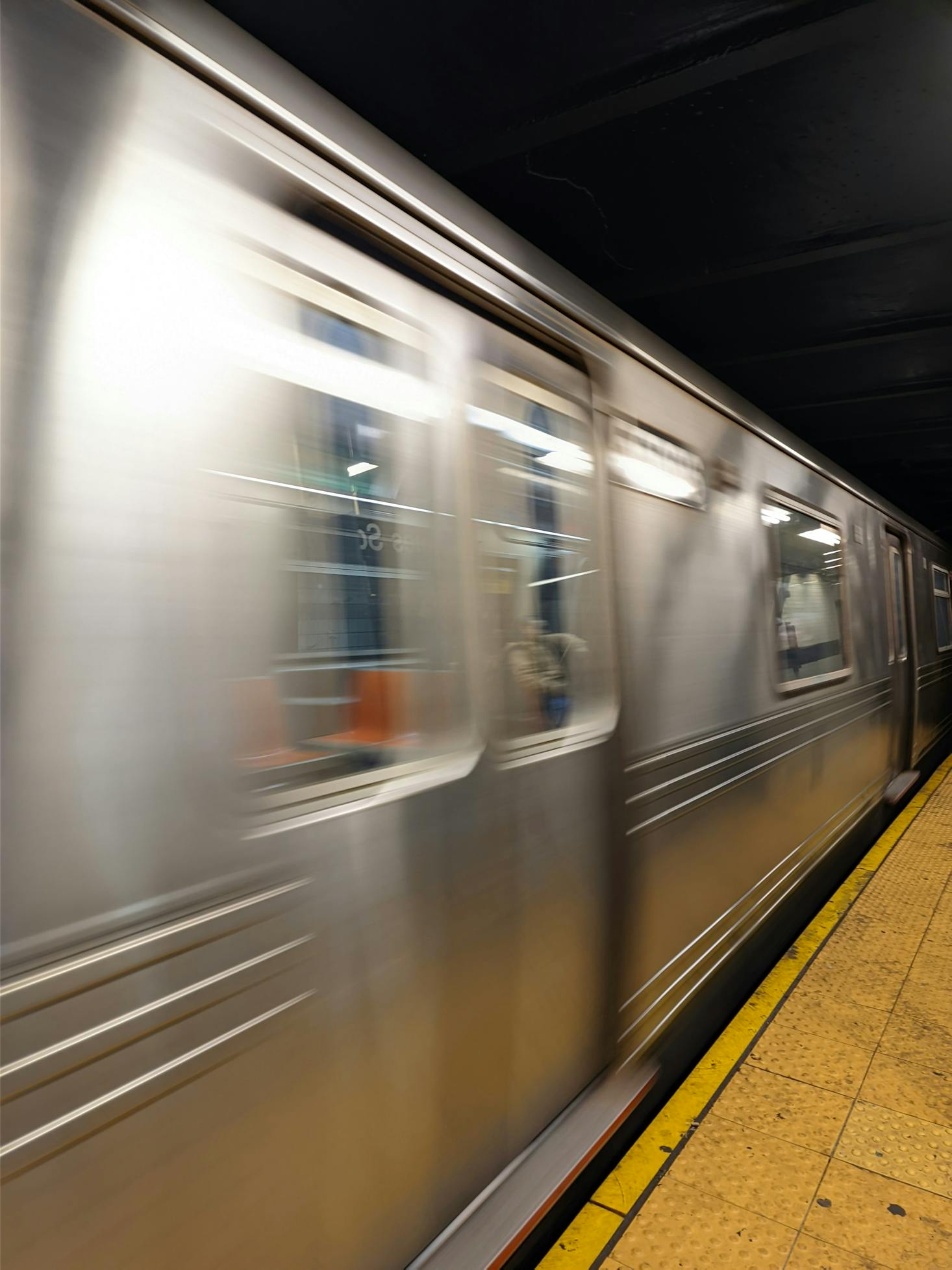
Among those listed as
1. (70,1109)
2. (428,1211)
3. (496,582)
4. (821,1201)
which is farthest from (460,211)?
(821,1201)

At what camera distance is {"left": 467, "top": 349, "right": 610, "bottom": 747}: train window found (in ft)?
6.19

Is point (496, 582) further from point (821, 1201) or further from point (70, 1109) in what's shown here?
point (821, 1201)

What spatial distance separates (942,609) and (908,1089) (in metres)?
8.15

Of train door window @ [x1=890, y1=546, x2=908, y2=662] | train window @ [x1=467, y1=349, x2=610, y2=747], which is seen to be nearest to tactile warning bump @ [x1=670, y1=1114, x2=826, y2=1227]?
train window @ [x1=467, y1=349, x2=610, y2=747]

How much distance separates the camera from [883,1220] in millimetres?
2152

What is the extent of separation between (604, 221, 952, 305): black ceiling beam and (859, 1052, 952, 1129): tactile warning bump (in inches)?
104

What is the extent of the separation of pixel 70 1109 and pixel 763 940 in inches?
124

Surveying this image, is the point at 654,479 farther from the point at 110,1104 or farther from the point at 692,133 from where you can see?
the point at 110,1104

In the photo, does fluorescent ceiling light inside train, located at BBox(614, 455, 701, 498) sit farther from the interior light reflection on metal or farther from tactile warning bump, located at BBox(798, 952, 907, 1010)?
tactile warning bump, located at BBox(798, 952, 907, 1010)

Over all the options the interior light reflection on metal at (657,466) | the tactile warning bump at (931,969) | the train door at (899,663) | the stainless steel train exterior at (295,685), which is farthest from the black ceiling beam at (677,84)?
the train door at (899,663)

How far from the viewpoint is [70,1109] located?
1.02 m

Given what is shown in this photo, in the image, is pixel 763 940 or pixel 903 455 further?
pixel 903 455

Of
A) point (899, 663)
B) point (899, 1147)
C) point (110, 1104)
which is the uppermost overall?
point (899, 663)

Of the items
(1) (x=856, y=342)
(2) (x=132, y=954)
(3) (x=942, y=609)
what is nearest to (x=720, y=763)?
(1) (x=856, y=342)
